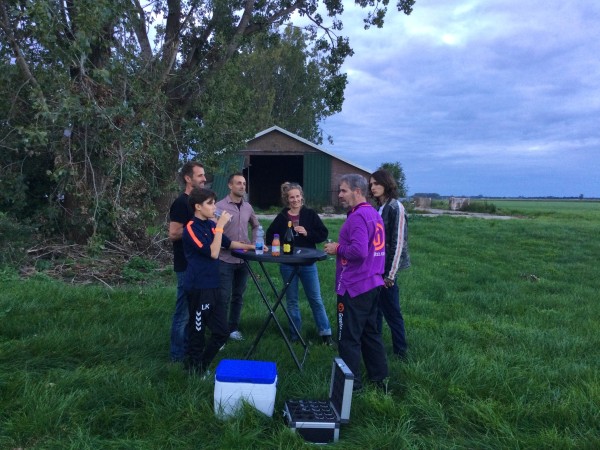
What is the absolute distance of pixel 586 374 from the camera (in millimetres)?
4086

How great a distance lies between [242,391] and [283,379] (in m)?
0.72

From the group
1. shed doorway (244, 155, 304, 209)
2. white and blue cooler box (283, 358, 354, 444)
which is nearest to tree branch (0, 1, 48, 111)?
white and blue cooler box (283, 358, 354, 444)

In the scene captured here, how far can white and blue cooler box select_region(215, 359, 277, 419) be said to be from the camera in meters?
3.24

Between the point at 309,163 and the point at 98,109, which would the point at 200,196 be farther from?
the point at 309,163

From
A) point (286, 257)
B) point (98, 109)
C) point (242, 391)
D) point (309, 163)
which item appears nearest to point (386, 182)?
point (286, 257)

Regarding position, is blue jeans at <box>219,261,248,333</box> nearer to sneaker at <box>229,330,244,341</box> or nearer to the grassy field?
sneaker at <box>229,330,244,341</box>

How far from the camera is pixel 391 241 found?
446 centimetres

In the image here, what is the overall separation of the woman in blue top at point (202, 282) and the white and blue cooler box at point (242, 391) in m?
0.62

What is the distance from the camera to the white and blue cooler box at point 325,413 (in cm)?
307

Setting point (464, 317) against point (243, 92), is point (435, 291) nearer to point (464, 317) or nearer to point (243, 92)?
point (464, 317)

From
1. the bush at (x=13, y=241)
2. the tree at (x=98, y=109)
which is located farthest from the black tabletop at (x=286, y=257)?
the bush at (x=13, y=241)

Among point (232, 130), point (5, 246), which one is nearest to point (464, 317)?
point (5, 246)

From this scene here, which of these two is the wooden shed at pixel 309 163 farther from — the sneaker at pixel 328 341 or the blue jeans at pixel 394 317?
the blue jeans at pixel 394 317

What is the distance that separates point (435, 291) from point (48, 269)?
6.38 metres
